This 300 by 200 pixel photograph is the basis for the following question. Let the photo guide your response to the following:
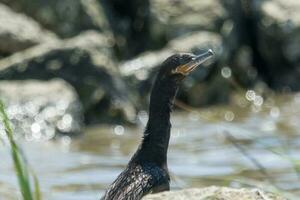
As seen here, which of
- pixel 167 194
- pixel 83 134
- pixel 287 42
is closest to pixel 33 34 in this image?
pixel 83 134

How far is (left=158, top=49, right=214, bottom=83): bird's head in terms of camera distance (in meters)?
5.44

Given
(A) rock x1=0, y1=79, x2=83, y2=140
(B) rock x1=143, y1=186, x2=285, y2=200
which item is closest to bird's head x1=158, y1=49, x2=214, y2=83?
(B) rock x1=143, y1=186, x2=285, y2=200

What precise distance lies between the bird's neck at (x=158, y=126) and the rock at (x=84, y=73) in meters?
6.98

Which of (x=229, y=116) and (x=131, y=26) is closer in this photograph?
(x=229, y=116)

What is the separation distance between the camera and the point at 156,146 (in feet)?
17.4

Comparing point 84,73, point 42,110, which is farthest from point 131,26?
point 42,110

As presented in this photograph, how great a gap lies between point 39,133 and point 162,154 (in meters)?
6.35

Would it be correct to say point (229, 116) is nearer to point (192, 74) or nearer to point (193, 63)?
point (192, 74)

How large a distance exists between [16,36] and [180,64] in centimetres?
830

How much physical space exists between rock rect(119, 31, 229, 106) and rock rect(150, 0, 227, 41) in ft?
1.74

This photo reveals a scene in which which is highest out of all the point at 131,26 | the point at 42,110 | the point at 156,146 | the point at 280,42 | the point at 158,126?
the point at 131,26

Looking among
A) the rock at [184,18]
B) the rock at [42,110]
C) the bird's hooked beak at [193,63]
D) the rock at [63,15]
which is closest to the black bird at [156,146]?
the bird's hooked beak at [193,63]

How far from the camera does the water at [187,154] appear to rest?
375 inches

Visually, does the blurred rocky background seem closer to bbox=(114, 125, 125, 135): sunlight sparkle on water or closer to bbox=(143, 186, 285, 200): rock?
bbox=(114, 125, 125, 135): sunlight sparkle on water
